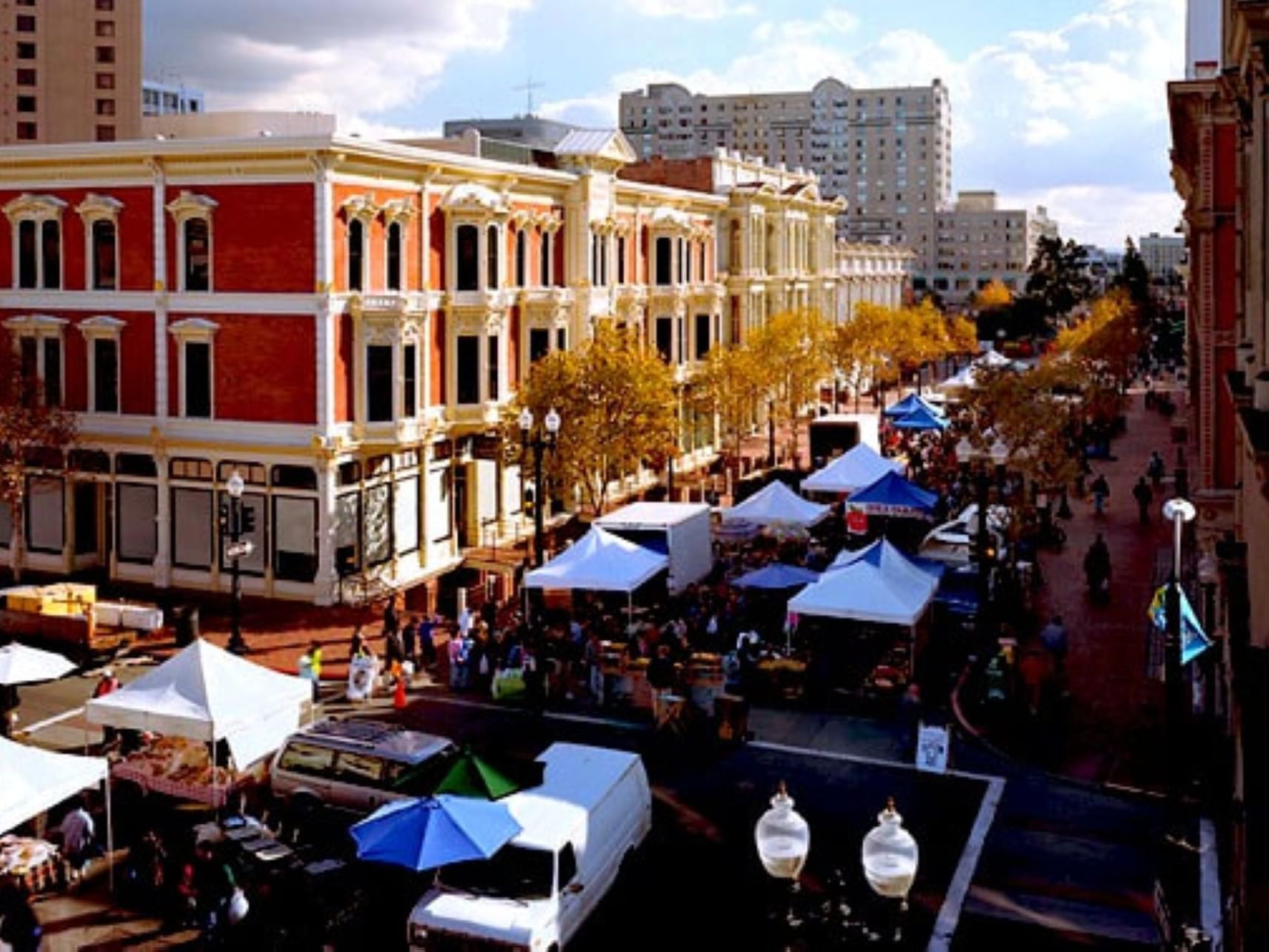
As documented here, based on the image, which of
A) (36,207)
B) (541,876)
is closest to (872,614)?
(541,876)

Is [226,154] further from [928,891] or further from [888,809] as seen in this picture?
[888,809]

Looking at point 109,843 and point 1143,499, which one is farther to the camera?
point 1143,499

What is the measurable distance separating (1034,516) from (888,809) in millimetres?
31798

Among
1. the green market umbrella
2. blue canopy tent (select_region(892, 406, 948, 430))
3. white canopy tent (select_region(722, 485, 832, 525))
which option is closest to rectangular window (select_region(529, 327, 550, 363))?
white canopy tent (select_region(722, 485, 832, 525))

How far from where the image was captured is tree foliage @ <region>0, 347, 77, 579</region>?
3350 centimetres

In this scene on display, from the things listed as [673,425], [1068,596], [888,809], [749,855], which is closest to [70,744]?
[749,855]

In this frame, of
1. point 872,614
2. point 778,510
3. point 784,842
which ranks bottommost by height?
point 872,614

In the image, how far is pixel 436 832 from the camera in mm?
15273

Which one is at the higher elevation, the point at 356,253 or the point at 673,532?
the point at 356,253

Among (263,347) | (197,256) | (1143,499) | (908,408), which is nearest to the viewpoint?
(263,347)

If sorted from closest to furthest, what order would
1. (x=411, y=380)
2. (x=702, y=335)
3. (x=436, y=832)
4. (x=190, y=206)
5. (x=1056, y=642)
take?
(x=436, y=832) < (x=1056, y=642) < (x=190, y=206) < (x=411, y=380) < (x=702, y=335)

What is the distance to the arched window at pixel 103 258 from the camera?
116 ft

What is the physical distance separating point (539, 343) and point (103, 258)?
42.1ft

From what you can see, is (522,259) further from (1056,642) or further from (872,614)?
(1056,642)
